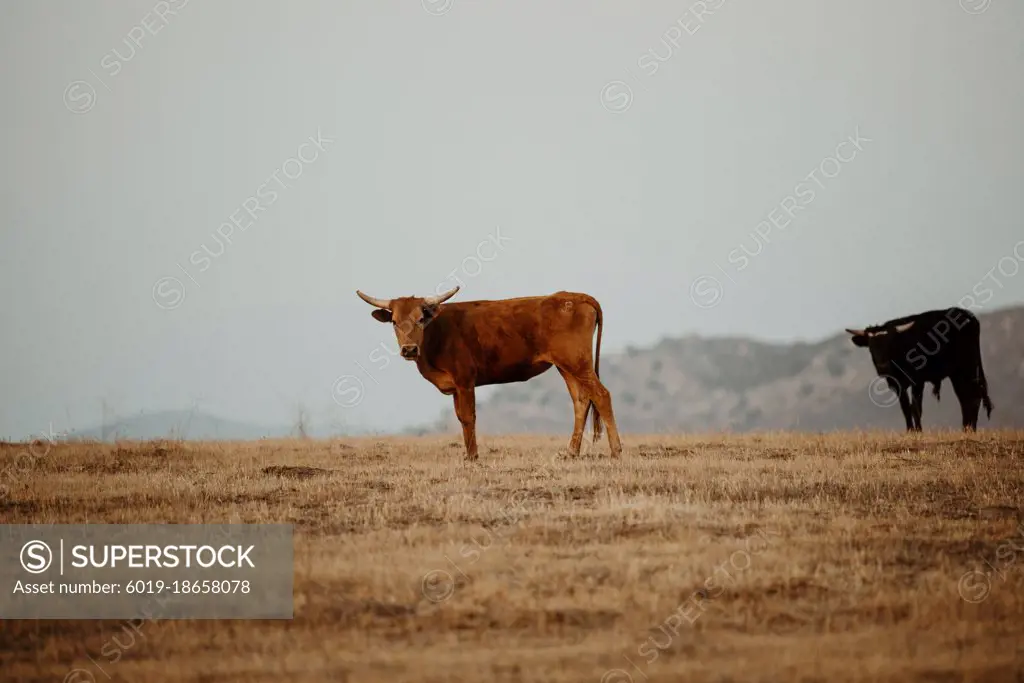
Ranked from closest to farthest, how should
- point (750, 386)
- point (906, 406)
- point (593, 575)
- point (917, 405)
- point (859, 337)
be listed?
1. point (593, 575)
2. point (906, 406)
3. point (917, 405)
4. point (859, 337)
5. point (750, 386)

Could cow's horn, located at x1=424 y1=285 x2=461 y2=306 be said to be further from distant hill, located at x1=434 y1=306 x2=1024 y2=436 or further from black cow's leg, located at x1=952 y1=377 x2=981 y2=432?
distant hill, located at x1=434 y1=306 x2=1024 y2=436

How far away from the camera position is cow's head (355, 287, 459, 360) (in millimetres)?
15734

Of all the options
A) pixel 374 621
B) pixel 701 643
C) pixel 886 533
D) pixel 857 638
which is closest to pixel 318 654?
pixel 374 621

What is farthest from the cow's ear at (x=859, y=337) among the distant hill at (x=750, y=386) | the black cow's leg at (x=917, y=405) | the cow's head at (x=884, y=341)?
the distant hill at (x=750, y=386)

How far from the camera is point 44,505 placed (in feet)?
39.4

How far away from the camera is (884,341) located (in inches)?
859

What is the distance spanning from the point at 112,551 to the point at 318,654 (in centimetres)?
345

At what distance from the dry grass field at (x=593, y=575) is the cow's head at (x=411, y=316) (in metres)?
2.01

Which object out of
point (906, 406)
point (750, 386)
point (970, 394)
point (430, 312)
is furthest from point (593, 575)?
point (750, 386)

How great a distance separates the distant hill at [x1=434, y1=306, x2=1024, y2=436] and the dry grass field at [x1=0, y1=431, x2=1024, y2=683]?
59327mm

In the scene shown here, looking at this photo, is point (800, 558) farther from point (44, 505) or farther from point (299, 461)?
point (299, 461)

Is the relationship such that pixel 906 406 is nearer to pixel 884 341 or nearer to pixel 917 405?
pixel 917 405

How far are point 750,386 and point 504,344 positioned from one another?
70.0m

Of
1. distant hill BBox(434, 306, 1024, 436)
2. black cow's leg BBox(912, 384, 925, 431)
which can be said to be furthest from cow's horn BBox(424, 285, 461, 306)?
distant hill BBox(434, 306, 1024, 436)
